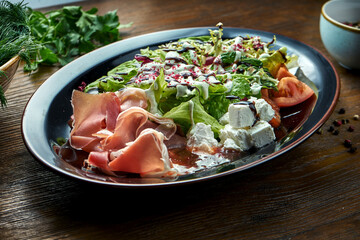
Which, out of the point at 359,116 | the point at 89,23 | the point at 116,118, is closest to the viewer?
the point at 116,118

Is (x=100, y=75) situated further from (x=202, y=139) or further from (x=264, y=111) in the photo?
(x=264, y=111)

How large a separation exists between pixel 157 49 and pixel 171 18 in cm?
89

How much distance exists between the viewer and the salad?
4.70 ft

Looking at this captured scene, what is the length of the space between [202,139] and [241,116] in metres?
0.18

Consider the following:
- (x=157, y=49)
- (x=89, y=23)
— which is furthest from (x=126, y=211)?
(x=89, y=23)

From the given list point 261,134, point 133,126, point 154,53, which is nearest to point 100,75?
point 154,53

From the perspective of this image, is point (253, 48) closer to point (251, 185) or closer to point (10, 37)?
point (251, 185)

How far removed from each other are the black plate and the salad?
7 centimetres

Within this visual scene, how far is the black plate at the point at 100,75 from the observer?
1.32 metres

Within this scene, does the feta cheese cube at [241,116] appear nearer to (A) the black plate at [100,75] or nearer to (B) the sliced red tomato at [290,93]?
(A) the black plate at [100,75]

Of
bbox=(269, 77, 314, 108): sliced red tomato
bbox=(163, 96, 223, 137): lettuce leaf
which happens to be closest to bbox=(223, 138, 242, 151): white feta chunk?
bbox=(163, 96, 223, 137): lettuce leaf

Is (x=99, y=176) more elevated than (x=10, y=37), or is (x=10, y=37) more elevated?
(x=10, y=37)

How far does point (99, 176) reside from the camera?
1353 millimetres

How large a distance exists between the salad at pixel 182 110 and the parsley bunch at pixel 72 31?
58 cm
